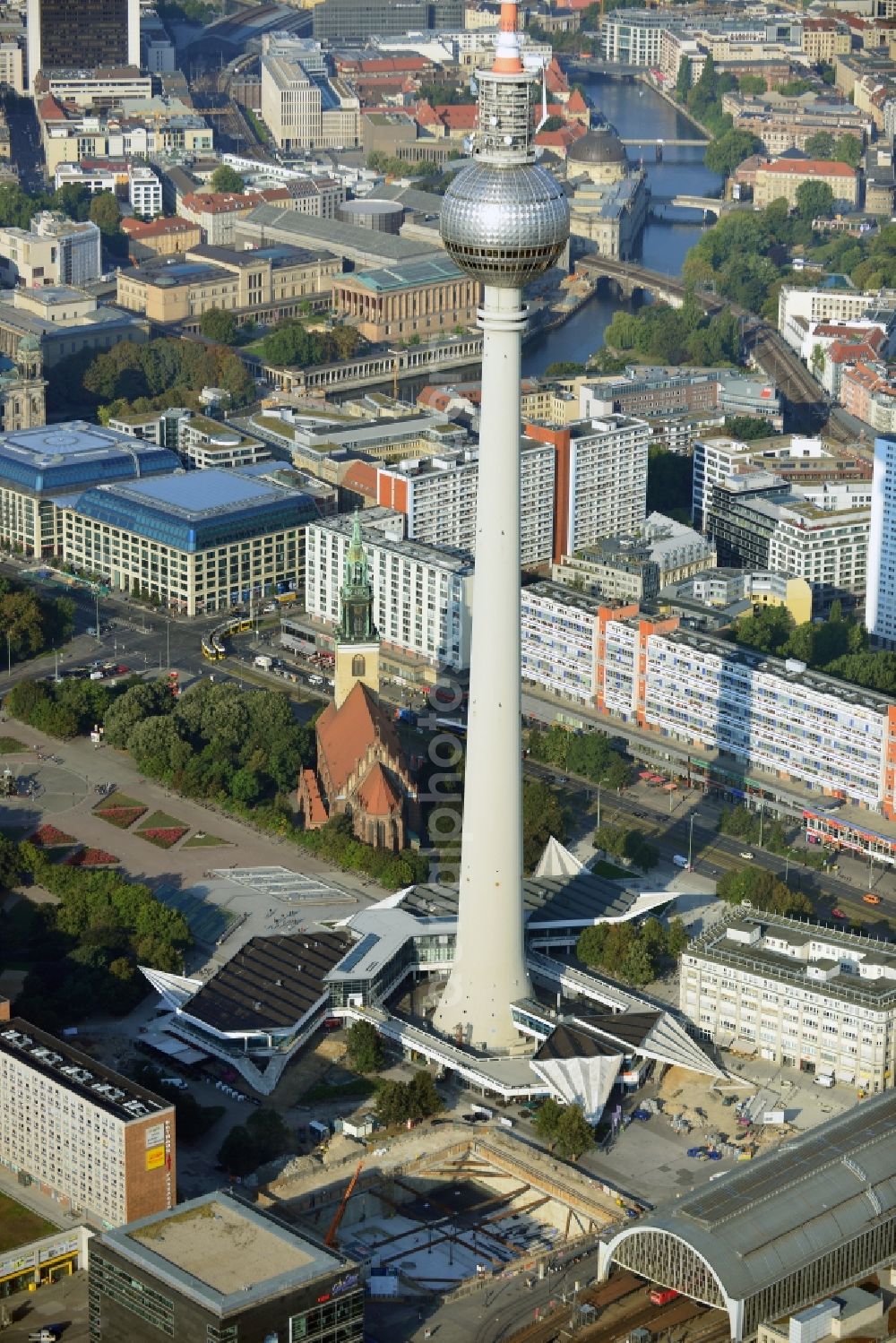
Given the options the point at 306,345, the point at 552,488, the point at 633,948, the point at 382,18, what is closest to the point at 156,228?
the point at 306,345

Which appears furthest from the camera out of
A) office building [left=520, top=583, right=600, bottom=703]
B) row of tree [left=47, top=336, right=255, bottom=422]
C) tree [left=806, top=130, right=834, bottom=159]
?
tree [left=806, top=130, right=834, bottom=159]

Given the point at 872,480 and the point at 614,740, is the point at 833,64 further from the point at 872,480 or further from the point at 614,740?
the point at 614,740

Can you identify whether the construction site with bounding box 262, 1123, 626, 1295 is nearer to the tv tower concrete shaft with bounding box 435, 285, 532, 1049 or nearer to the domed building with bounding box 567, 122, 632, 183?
the tv tower concrete shaft with bounding box 435, 285, 532, 1049

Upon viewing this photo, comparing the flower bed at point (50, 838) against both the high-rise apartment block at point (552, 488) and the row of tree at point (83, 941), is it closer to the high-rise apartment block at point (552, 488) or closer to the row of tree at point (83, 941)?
the row of tree at point (83, 941)

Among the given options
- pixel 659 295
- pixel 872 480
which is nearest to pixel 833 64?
pixel 659 295

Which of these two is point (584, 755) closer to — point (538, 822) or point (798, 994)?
point (538, 822)

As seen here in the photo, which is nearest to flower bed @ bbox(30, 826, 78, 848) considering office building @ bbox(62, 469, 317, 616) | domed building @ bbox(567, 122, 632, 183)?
office building @ bbox(62, 469, 317, 616)
